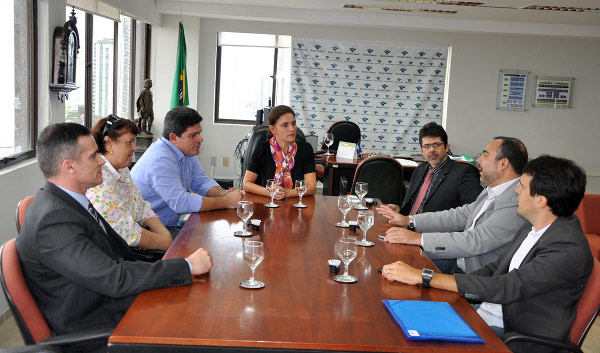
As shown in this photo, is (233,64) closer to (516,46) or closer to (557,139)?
(516,46)

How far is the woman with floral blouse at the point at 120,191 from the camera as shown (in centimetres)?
264

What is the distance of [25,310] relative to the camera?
175 cm

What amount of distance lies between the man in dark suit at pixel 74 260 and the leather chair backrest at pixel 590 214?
13.5ft

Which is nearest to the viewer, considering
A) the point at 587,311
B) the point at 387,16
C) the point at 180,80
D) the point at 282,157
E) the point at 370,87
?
the point at 587,311

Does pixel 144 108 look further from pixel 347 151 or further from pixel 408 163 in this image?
pixel 408 163

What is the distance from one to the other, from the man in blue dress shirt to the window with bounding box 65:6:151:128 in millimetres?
→ 2065

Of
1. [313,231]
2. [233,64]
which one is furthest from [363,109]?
[313,231]

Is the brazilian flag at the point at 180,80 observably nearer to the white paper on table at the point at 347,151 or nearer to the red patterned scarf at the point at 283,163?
the white paper on table at the point at 347,151

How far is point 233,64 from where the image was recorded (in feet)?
29.3

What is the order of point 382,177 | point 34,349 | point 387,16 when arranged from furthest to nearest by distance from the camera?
point 387,16 → point 382,177 → point 34,349

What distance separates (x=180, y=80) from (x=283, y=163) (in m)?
4.27

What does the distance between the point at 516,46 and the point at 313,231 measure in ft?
23.7

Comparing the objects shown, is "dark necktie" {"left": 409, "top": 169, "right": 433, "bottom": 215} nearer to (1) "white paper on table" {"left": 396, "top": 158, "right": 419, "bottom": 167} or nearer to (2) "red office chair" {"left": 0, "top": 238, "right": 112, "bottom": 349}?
(1) "white paper on table" {"left": 396, "top": 158, "right": 419, "bottom": 167}

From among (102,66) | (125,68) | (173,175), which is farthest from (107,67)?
(173,175)
